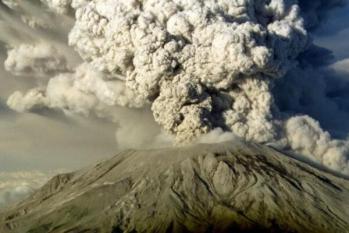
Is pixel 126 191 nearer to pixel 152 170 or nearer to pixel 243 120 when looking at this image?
pixel 152 170

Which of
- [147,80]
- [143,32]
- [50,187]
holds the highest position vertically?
[143,32]

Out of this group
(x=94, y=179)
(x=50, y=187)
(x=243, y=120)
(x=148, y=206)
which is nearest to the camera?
(x=243, y=120)

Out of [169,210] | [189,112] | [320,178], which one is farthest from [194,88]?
[320,178]

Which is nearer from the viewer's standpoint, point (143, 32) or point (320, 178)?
point (143, 32)

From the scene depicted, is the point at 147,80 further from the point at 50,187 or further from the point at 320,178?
the point at 50,187

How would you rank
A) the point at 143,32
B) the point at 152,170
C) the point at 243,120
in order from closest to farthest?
the point at 143,32, the point at 243,120, the point at 152,170

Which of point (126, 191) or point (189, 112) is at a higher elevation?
point (189, 112)
